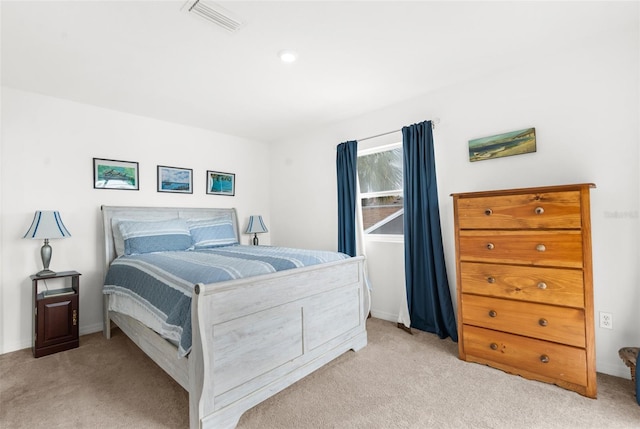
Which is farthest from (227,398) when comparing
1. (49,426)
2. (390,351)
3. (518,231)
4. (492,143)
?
(492,143)

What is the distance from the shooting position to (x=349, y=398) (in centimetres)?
185

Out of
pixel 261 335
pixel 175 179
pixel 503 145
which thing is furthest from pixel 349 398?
pixel 175 179

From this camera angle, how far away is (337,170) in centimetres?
366

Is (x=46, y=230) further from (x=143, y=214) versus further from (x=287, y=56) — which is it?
(x=287, y=56)

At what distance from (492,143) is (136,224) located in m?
3.47

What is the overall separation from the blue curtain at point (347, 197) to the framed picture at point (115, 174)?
2353 mm

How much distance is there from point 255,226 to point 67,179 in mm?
2105

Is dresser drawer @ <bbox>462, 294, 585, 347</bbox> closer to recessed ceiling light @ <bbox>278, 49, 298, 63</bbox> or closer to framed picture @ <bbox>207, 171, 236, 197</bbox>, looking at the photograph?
recessed ceiling light @ <bbox>278, 49, 298, 63</bbox>

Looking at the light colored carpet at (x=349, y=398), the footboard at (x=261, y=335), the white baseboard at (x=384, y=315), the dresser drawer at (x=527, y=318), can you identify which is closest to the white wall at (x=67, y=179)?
the light colored carpet at (x=349, y=398)

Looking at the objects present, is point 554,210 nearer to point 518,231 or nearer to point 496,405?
point 518,231

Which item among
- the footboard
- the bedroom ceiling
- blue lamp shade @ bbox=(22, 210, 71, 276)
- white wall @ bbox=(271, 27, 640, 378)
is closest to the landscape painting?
white wall @ bbox=(271, 27, 640, 378)

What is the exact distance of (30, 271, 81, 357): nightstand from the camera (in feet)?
8.25

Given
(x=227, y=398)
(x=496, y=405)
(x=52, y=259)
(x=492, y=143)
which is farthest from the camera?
(x=52, y=259)

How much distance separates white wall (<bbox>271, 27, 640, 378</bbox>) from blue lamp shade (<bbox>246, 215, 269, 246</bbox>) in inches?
76.5
